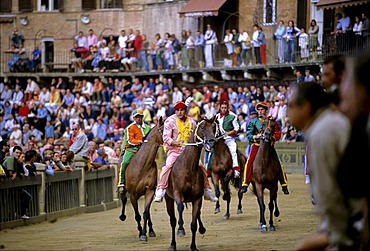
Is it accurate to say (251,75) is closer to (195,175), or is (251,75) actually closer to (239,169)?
(239,169)

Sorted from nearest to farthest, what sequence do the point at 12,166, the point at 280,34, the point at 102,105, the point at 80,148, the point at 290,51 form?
the point at 12,166 → the point at 80,148 → the point at 280,34 → the point at 290,51 → the point at 102,105

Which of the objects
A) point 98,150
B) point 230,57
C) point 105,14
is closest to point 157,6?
point 105,14

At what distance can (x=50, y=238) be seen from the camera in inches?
672

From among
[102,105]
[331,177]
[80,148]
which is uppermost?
[331,177]

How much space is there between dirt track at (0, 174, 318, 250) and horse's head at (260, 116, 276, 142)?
1.62 metres

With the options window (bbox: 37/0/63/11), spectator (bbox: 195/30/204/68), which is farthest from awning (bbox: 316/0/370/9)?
window (bbox: 37/0/63/11)

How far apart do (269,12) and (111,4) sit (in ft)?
44.9

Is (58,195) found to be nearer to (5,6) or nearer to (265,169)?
(265,169)

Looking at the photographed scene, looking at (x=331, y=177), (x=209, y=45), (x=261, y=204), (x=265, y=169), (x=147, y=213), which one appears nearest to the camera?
(x=331, y=177)

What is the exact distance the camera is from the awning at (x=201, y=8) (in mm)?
40906

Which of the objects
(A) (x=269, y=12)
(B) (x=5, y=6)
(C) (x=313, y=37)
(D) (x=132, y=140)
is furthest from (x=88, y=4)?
(D) (x=132, y=140)

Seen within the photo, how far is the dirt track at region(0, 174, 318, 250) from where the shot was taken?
15555 mm

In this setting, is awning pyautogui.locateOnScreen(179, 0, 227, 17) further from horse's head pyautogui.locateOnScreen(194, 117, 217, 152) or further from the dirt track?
horse's head pyautogui.locateOnScreen(194, 117, 217, 152)

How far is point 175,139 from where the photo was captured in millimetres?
15891
